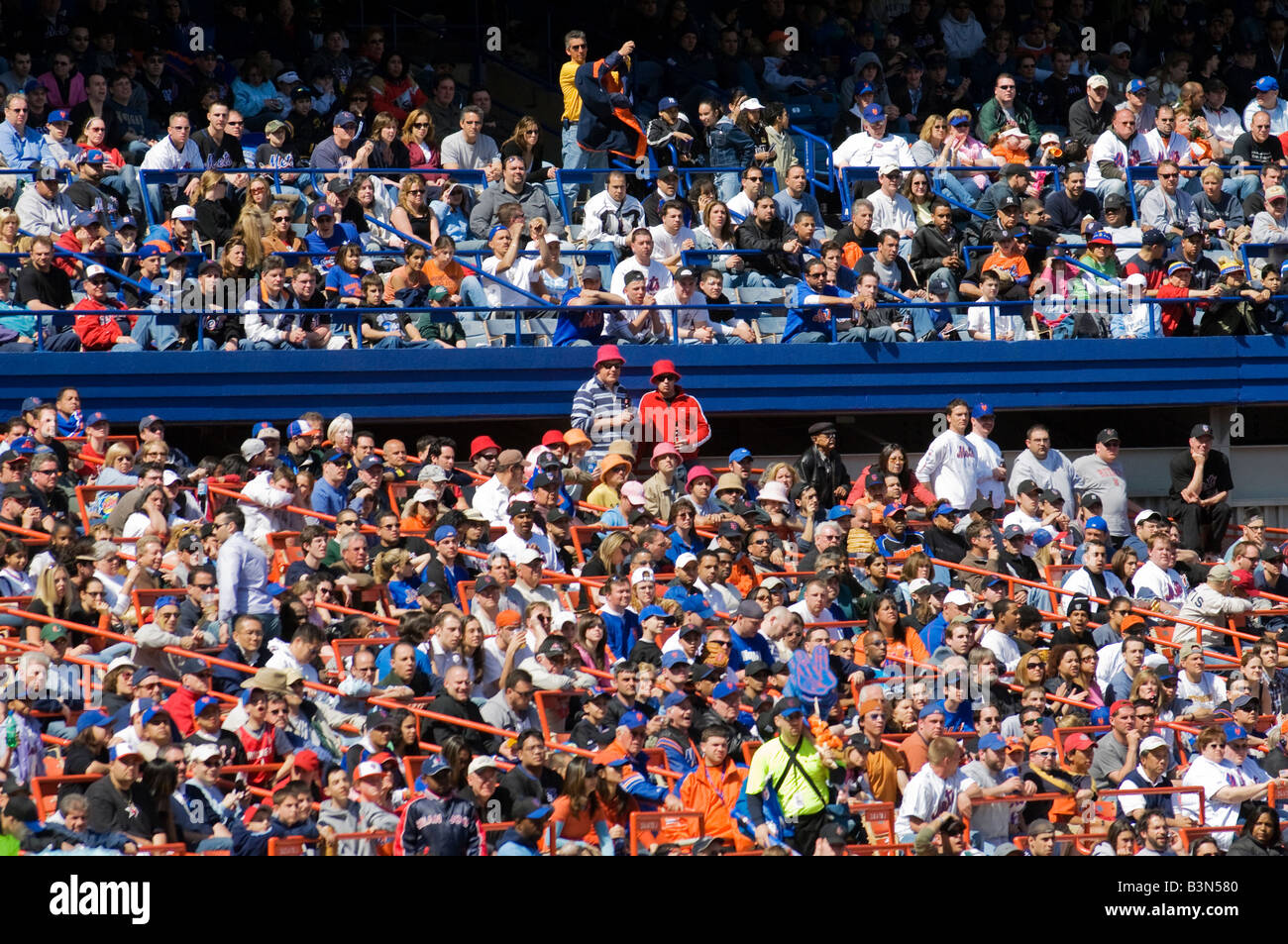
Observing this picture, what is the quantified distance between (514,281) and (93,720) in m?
7.00

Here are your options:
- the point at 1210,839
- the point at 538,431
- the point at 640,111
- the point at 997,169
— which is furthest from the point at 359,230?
the point at 1210,839

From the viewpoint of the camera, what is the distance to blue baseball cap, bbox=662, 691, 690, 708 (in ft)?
39.5

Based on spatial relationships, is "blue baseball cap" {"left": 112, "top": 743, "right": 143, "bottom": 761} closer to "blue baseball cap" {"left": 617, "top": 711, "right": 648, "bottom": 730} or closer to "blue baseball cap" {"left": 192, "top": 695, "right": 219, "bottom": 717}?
"blue baseball cap" {"left": 192, "top": 695, "right": 219, "bottom": 717}

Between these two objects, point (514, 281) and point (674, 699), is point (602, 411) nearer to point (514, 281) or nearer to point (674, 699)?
point (514, 281)

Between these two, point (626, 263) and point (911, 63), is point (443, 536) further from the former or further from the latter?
point (911, 63)

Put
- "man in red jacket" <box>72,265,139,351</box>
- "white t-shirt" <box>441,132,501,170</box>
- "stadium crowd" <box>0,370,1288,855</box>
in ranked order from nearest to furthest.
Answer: "stadium crowd" <box>0,370,1288,855</box> → "man in red jacket" <box>72,265,139,351</box> → "white t-shirt" <box>441,132,501,170</box>

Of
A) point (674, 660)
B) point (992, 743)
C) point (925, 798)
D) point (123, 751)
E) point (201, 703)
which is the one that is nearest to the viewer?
point (123, 751)

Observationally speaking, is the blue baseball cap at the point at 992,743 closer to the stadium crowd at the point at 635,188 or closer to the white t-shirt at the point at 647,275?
the stadium crowd at the point at 635,188

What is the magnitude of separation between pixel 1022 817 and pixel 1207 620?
150 inches

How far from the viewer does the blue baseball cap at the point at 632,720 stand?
A: 38.4ft

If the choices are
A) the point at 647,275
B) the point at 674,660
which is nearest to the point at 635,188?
the point at 647,275

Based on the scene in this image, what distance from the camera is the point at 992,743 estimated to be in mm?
12242

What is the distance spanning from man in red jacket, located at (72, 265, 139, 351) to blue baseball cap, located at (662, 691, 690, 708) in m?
6.37

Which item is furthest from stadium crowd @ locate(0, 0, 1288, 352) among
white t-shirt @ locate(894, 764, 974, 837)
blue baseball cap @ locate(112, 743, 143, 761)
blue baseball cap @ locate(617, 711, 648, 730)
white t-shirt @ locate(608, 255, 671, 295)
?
white t-shirt @ locate(894, 764, 974, 837)
